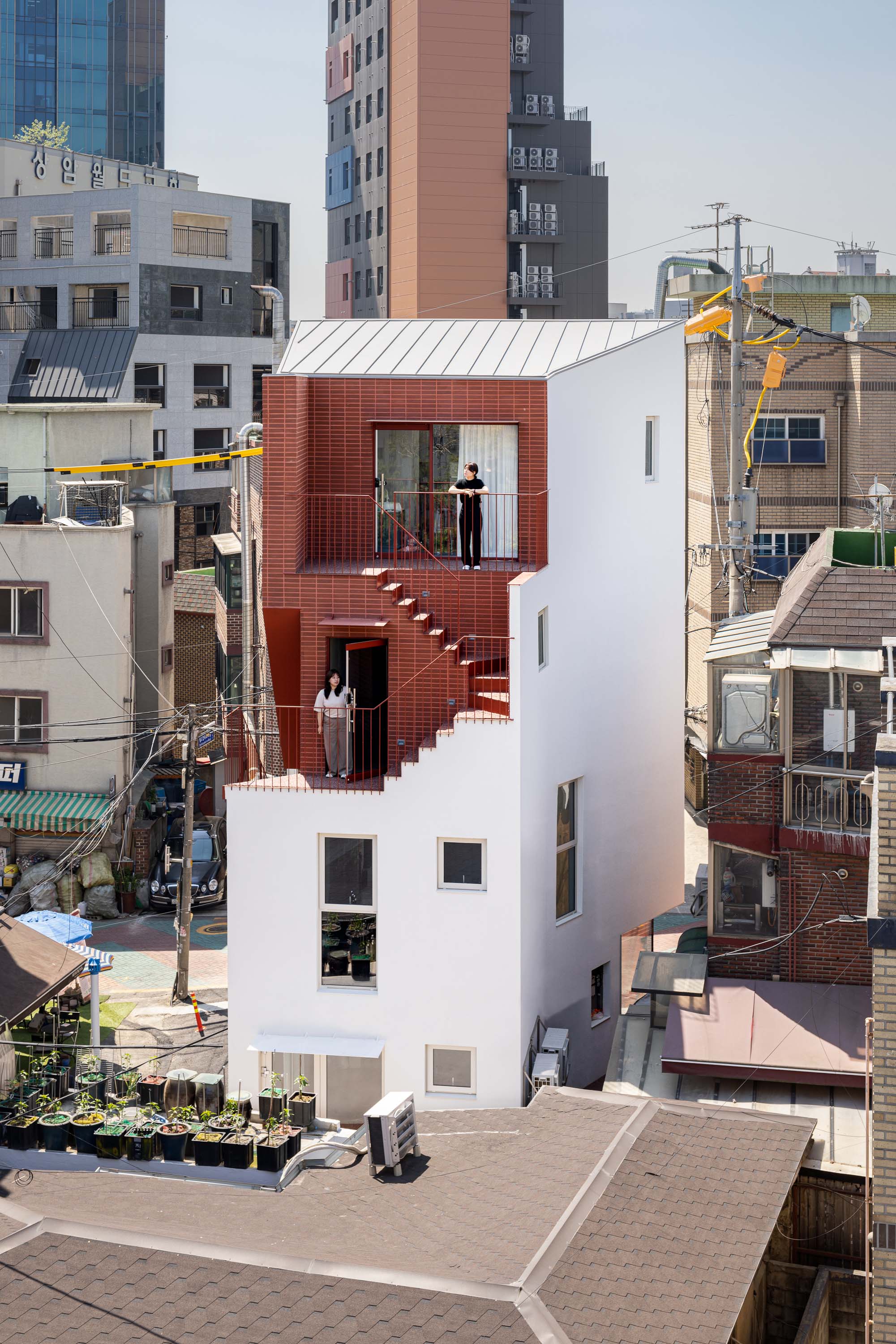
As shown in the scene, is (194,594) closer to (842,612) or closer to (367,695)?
(367,695)

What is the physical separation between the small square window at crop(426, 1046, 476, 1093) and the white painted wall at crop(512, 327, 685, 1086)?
1.09 metres

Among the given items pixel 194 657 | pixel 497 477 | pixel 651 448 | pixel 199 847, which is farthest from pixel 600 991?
pixel 194 657

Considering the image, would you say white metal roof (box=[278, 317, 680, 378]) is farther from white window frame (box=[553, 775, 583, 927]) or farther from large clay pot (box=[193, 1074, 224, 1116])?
large clay pot (box=[193, 1074, 224, 1116])

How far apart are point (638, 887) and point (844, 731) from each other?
681 centimetres

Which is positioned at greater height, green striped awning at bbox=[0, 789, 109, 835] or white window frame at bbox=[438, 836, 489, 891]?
white window frame at bbox=[438, 836, 489, 891]

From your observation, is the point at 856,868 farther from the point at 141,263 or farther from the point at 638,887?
the point at 141,263

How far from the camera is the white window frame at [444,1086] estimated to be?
22.4 m

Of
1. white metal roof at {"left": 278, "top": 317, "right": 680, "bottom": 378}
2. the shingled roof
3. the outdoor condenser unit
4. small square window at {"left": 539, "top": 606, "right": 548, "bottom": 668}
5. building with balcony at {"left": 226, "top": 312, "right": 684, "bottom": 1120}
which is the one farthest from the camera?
white metal roof at {"left": 278, "top": 317, "right": 680, "bottom": 378}

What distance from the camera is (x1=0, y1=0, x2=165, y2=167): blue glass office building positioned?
577 ft

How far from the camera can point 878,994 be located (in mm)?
13836

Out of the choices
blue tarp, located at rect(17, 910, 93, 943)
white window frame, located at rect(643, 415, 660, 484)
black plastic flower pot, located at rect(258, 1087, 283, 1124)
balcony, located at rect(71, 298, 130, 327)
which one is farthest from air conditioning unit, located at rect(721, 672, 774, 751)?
balcony, located at rect(71, 298, 130, 327)

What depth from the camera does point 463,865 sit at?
22266mm

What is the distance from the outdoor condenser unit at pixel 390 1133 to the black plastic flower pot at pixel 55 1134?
3.88 meters

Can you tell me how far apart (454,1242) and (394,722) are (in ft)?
31.4
